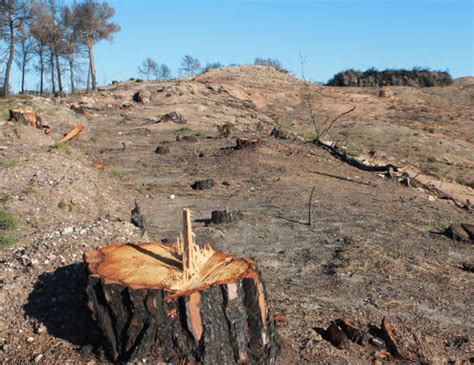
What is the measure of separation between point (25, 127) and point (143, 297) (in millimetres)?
9193

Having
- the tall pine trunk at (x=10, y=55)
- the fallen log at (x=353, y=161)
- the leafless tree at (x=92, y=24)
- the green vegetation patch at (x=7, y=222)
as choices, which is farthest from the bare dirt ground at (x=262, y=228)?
the leafless tree at (x=92, y=24)

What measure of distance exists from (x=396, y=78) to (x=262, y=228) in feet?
114

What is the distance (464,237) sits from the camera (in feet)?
24.5

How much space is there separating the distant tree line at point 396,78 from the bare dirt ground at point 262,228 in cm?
2109

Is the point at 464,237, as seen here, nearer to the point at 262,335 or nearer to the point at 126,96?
the point at 262,335

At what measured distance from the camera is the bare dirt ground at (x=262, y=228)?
4.42 metres

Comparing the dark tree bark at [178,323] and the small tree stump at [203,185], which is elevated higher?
the small tree stump at [203,185]

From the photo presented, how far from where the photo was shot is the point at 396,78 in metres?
39.1

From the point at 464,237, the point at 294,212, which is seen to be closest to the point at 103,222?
the point at 294,212

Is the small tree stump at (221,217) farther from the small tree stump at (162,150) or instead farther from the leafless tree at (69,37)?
the leafless tree at (69,37)

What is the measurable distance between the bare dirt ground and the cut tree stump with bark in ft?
1.16

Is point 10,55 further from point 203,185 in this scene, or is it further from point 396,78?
point 396,78

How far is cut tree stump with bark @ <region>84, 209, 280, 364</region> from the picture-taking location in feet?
11.9

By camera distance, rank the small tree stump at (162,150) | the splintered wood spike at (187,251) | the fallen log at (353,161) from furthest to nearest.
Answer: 1. the small tree stump at (162,150)
2. the fallen log at (353,161)
3. the splintered wood spike at (187,251)
